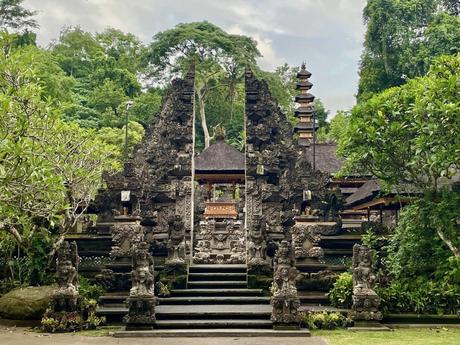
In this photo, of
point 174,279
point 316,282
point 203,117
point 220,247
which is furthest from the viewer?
point 203,117

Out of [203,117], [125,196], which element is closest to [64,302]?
[125,196]

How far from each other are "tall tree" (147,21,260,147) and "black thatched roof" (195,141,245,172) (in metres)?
16.2

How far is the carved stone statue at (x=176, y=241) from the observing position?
586 inches

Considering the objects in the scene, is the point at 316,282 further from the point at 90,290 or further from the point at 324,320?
the point at 90,290

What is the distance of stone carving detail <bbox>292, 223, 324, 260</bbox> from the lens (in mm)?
15172

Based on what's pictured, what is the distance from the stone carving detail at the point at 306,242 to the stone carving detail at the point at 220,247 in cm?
251

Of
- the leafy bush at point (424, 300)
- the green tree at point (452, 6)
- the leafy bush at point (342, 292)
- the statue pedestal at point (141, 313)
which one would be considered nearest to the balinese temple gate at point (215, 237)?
the statue pedestal at point (141, 313)

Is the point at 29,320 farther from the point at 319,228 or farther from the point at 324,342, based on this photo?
the point at 319,228

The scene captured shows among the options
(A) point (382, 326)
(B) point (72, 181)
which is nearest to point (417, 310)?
(A) point (382, 326)

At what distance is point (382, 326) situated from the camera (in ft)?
38.7

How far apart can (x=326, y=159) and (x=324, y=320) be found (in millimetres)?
16847

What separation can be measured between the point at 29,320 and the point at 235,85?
35.1 metres

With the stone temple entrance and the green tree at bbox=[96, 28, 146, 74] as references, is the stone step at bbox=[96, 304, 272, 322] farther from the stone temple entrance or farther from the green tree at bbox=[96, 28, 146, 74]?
the green tree at bbox=[96, 28, 146, 74]

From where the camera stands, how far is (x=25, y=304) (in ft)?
39.6
